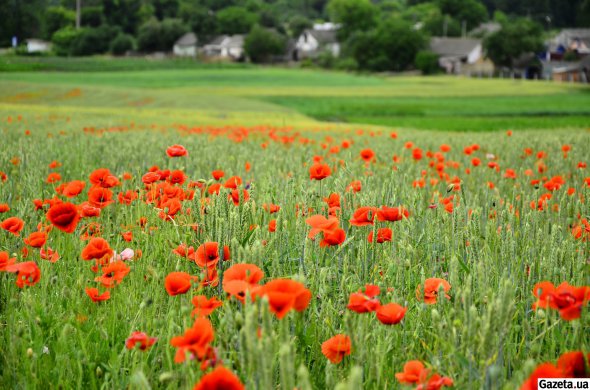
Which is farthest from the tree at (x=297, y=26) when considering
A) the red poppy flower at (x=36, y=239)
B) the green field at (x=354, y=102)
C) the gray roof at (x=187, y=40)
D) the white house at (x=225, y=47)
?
the red poppy flower at (x=36, y=239)

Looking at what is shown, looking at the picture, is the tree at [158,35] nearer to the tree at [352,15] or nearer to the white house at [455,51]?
the tree at [352,15]

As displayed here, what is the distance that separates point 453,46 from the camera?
4072 inches

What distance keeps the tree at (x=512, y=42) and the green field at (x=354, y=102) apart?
1955cm

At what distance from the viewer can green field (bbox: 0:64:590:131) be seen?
96.1 ft

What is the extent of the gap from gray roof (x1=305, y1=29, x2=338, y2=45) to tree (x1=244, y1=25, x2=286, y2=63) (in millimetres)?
19230

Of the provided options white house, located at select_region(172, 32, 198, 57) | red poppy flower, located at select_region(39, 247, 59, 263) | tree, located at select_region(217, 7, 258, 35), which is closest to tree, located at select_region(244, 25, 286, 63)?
white house, located at select_region(172, 32, 198, 57)

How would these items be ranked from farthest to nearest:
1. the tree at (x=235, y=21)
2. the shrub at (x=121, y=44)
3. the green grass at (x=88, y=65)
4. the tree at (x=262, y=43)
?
the tree at (x=235, y=21) < the tree at (x=262, y=43) < the shrub at (x=121, y=44) < the green grass at (x=88, y=65)

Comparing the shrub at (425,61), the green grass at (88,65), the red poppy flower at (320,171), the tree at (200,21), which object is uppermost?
the tree at (200,21)

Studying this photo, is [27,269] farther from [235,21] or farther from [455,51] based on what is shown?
[235,21]

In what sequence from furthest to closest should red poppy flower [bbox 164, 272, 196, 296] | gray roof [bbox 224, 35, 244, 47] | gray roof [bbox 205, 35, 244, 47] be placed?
gray roof [bbox 205, 35, 244, 47], gray roof [bbox 224, 35, 244, 47], red poppy flower [bbox 164, 272, 196, 296]

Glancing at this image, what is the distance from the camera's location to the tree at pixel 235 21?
5143 inches

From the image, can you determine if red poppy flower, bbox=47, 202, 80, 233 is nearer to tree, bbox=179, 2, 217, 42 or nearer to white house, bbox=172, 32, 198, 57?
white house, bbox=172, 32, 198, 57

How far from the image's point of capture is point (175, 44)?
110 m

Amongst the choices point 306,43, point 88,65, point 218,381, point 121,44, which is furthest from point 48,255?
point 306,43
